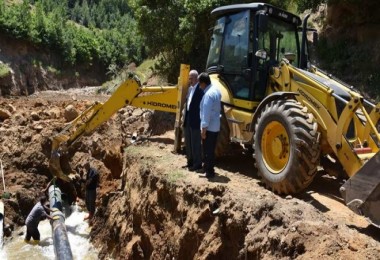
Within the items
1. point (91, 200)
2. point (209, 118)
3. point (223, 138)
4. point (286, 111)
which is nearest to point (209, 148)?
point (209, 118)

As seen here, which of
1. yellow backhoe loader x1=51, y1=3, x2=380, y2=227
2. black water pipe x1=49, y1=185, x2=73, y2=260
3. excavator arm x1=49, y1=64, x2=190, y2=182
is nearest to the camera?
yellow backhoe loader x1=51, y1=3, x2=380, y2=227

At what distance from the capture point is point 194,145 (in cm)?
772

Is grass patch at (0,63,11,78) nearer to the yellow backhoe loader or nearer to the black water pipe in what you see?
the black water pipe

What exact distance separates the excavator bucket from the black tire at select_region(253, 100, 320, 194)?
0.83 metres

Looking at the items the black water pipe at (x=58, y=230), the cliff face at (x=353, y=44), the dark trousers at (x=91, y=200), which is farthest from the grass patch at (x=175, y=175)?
the cliff face at (x=353, y=44)

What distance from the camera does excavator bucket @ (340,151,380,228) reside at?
194 inches

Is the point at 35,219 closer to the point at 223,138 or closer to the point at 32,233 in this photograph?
the point at 32,233

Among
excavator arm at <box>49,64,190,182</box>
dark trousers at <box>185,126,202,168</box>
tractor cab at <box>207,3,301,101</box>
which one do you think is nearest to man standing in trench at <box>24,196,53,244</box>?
excavator arm at <box>49,64,190,182</box>

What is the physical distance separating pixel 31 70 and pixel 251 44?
112 feet

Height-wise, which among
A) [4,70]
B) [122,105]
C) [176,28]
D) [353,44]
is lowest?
[122,105]

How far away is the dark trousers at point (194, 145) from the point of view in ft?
25.1

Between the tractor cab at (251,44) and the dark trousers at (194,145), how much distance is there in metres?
1.03

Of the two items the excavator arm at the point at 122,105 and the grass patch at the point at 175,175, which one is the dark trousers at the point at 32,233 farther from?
the grass patch at the point at 175,175

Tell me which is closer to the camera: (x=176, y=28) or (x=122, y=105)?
(x=122, y=105)
